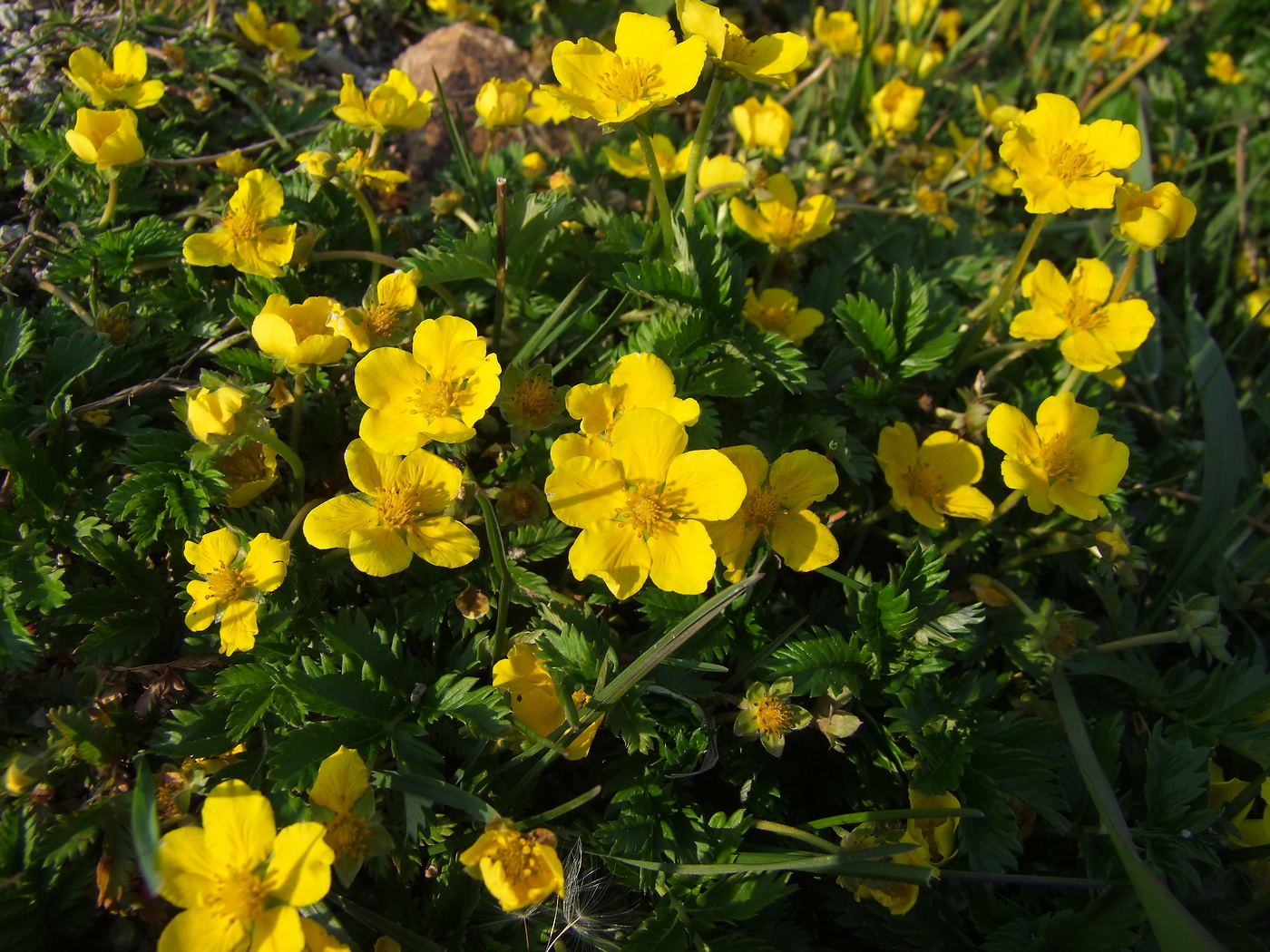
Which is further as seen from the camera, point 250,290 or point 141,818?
point 250,290

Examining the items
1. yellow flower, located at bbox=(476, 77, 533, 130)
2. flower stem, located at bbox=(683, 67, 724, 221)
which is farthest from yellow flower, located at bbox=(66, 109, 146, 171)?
flower stem, located at bbox=(683, 67, 724, 221)

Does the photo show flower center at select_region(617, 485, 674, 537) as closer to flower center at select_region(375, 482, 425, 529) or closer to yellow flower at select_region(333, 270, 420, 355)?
flower center at select_region(375, 482, 425, 529)

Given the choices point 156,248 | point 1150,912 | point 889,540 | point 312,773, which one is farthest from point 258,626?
point 1150,912

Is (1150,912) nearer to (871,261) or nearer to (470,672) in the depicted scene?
(470,672)

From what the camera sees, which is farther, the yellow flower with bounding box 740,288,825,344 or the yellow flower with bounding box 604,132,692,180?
the yellow flower with bounding box 604,132,692,180

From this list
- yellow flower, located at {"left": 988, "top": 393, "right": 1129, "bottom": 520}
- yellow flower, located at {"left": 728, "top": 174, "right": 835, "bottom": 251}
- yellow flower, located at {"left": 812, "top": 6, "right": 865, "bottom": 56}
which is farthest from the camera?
yellow flower, located at {"left": 812, "top": 6, "right": 865, "bottom": 56}

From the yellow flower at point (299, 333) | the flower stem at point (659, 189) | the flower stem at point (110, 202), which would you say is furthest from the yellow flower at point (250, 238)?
the flower stem at point (659, 189)

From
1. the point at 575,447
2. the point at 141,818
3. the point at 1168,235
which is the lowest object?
the point at 141,818

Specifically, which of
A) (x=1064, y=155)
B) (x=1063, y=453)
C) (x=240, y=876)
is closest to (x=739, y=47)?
(x=1064, y=155)
